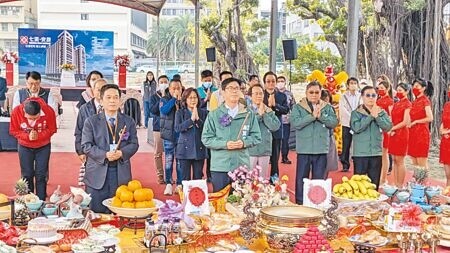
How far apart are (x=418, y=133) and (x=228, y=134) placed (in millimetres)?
2490

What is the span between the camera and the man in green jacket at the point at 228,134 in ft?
10.7

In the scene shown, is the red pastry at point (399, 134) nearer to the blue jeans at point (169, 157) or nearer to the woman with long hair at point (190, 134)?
the woman with long hair at point (190, 134)

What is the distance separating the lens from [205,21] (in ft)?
50.4

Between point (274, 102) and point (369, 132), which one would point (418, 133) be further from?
point (274, 102)

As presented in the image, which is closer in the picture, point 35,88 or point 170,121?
point 35,88

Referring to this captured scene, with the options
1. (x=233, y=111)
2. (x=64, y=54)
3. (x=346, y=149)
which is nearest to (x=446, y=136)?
(x=346, y=149)

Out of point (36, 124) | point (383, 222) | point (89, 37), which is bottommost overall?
point (383, 222)

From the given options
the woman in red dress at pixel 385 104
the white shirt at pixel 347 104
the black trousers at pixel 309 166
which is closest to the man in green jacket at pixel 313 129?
the black trousers at pixel 309 166

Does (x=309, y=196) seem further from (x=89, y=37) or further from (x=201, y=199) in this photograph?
(x=89, y=37)

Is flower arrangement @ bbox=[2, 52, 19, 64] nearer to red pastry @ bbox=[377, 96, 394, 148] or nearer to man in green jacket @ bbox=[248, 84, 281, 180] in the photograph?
red pastry @ bbox=[377, 96, 394, 148]

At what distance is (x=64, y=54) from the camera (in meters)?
12.7

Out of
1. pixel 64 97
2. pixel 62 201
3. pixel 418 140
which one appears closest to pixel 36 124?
pixel 62 201

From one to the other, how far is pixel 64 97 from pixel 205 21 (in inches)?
195

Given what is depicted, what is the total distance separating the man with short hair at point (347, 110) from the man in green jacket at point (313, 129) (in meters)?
1.88
